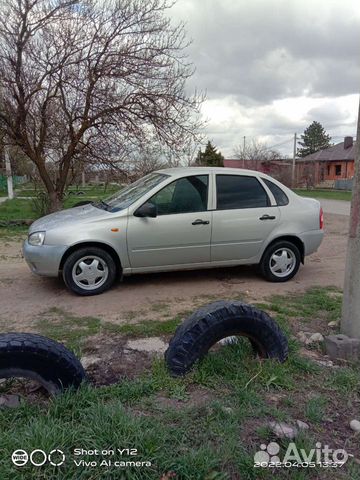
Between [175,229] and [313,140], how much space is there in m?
70.5

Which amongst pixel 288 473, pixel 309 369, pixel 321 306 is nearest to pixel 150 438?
pixel 288 473

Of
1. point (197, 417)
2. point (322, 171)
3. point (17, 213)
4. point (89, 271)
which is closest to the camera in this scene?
point (197, 417)

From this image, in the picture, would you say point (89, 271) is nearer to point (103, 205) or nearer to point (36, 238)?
point (36, 238)

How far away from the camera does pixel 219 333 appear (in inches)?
111

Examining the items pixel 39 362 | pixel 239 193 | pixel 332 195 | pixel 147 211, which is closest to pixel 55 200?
pixel 147 211

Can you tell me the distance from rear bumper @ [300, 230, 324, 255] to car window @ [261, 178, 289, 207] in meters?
0.56

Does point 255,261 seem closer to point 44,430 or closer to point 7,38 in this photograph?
point 44,430

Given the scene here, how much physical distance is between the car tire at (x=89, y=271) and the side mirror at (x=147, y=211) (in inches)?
26.4

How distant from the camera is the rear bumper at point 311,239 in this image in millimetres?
5618

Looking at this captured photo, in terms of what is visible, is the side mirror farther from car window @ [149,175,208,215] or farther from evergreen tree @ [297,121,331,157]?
evergreen tree @ [297,121,331,157]

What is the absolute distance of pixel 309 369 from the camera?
2908mm

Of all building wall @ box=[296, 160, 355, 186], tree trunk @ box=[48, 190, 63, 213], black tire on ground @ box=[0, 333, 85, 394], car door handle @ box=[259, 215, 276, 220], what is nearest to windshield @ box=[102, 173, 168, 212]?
car door handle @ box=[259, 215, 276, 220]

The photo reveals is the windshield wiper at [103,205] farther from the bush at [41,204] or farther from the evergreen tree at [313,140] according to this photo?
the evergreen tree at [313,140]

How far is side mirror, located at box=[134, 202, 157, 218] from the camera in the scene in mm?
4816
